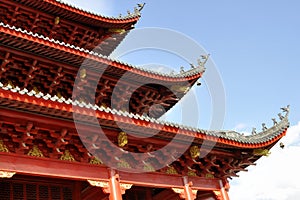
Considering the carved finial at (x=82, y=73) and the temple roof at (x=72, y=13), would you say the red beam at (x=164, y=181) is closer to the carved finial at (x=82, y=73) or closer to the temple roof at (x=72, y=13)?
the carved finial at (x=82, y=73)

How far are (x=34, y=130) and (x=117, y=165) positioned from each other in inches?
89.5

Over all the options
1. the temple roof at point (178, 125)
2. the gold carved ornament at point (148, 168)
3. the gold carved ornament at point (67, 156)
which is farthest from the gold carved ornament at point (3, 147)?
the gold carved ornament at point (148, 168)

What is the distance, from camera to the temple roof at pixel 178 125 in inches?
269

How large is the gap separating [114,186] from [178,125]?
2.21m

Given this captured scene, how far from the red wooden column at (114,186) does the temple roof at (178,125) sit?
1.37 metres

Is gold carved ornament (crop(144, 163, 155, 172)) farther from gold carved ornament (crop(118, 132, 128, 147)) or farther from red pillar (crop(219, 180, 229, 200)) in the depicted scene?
red pillar (crop(219, 180, 229, 200))

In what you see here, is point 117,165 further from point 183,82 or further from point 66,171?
point 183,82

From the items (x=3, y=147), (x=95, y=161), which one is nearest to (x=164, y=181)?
(x=95, y=161)

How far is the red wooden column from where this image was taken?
833cm

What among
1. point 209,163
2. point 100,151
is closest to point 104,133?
point 100,151

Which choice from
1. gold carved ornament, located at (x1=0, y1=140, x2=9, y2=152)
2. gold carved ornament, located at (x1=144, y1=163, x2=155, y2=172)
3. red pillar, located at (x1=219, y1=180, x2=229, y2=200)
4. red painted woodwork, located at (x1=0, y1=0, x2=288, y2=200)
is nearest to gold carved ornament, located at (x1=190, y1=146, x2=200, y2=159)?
red painted woodwork, located at (x1=0, y1=0, x2=288, y2=200)

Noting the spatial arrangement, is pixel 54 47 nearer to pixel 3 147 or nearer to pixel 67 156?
pixel 67 156

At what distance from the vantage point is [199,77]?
13.7 metres

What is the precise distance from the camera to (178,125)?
30.0ft
